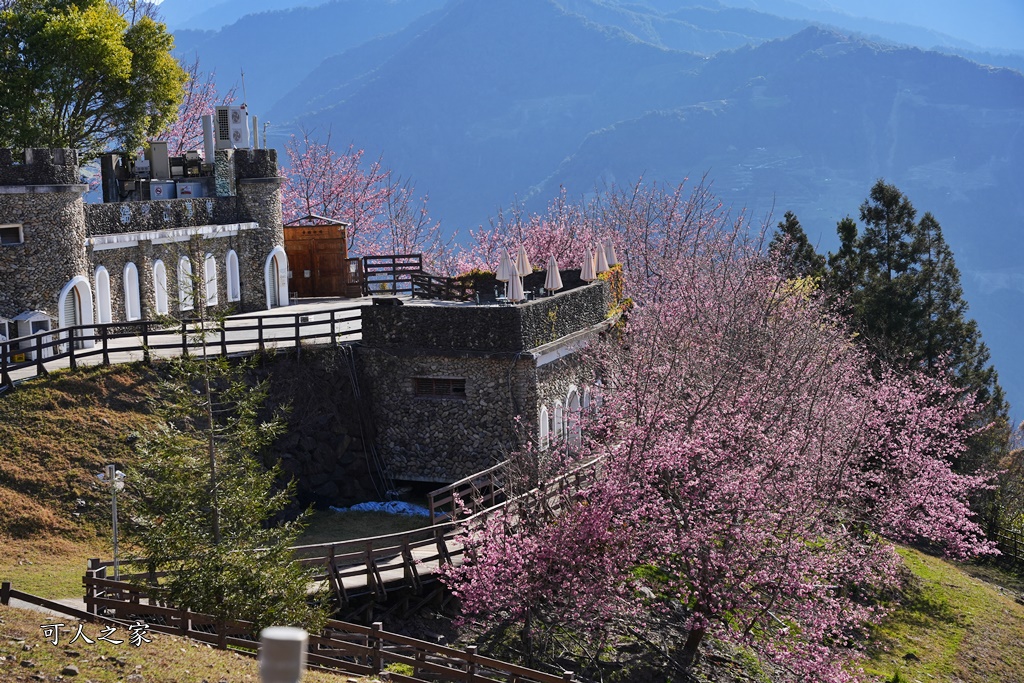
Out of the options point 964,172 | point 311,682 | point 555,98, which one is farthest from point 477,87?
point 311,682

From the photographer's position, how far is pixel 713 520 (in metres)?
19.0

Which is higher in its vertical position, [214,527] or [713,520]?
[214,527]

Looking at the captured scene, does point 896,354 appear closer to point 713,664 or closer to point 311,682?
point 713,664

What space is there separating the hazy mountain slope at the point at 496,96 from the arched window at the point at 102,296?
4714 inches

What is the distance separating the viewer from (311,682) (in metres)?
13.6

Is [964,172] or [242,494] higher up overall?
[964,172]

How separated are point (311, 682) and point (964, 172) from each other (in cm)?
15117

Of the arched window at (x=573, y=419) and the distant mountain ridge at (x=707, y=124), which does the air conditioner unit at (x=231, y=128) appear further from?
the distant mountain ridge at (x=707, y=124)

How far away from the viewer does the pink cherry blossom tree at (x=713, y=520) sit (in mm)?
18766

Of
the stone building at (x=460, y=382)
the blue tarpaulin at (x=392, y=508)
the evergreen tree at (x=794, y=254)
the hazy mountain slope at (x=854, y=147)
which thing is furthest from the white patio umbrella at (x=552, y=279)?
the hazy mountain slope at (x=854, y=147)

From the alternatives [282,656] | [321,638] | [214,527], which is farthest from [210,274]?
[282,656]

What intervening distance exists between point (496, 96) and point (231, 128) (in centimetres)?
14226

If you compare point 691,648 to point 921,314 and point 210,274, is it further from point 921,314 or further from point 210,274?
point 921,314

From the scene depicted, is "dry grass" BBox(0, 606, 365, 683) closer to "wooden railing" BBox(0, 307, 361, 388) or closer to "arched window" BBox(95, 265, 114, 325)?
"wooden railing" BBox(0, 307, 361, 388)
